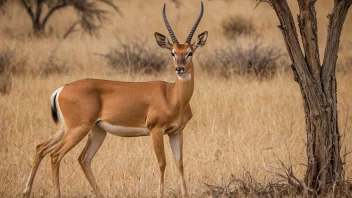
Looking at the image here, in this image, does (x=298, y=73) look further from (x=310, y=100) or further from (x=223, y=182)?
(x=223, y=182)

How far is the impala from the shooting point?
6508 mm

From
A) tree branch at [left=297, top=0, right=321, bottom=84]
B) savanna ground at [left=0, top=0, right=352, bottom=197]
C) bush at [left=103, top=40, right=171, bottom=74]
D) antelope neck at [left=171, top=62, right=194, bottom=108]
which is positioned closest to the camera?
tree branch at [left=297, top=0, right=321, bottom=84]

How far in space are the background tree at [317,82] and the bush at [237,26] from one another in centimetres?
1334

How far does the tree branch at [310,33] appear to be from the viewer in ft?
19.4

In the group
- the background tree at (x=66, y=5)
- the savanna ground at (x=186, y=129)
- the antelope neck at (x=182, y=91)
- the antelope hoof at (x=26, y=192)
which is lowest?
the antelope hoof at (x=26, y=192)

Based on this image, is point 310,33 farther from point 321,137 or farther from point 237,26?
point 237,26

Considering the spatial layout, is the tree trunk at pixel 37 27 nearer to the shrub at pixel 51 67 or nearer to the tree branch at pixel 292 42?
the shrub at pixel 51 67

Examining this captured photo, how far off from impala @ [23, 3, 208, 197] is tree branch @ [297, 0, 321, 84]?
1.22m

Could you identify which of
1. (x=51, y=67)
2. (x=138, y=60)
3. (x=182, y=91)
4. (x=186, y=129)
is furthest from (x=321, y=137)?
(x=51, y=67)

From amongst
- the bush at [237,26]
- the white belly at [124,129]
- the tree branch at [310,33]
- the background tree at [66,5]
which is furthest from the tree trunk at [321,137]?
the background tree at [66,5]

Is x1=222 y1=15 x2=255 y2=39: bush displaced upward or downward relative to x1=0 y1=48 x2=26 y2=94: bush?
upward

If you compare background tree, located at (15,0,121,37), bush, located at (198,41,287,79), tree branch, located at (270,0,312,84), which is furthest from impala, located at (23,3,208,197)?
background tree, located at (15,0,121,37)

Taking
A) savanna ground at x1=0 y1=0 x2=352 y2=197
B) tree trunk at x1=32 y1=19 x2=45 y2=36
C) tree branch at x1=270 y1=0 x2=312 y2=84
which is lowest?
savanna ground at x1=0 y1=0 x2=352 y2=197

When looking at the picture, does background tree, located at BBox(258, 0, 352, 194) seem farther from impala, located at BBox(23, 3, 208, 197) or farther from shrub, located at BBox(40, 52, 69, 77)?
shrub, located at BBox(40, 52, 69, 77)
